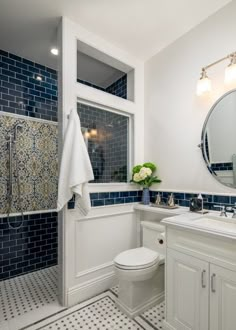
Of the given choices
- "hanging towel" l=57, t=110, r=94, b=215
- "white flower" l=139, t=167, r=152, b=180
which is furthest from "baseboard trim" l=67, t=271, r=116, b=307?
"white flower" l=139, t=167, r=152, b=180

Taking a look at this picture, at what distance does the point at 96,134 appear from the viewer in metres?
2.28

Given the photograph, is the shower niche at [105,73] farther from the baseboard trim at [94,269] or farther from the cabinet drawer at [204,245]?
the baseboard trim at [94,269]

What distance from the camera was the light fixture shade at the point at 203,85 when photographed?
1783 millimetres

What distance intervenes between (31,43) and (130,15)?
1.13 m

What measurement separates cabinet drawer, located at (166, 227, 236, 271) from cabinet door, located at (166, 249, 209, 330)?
47 mm

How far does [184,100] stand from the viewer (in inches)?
81.7

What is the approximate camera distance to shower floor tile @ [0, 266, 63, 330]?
64.2 inches

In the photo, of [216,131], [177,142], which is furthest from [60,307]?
[216,131]

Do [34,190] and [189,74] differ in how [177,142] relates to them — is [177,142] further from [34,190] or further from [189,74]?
[34,190]

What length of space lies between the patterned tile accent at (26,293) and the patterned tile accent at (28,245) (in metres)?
0.11

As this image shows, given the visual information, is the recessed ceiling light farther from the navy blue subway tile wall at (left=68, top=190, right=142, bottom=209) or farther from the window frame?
the navy blue subway tile wall at (left=68, top=190, right=142, bottom=209)

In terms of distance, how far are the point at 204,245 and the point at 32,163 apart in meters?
2.08

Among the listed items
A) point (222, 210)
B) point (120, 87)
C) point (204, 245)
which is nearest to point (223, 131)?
point (222, 210)

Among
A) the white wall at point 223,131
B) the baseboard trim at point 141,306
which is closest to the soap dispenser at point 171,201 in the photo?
the white wall at point 223,131
